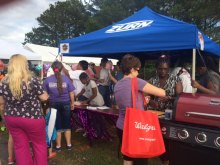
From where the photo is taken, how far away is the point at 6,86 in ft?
11.0

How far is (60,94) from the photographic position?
4.83m

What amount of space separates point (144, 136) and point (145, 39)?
2.25 meters

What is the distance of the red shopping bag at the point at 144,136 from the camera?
2627mm

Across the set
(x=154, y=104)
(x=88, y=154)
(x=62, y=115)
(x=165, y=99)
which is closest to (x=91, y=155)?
(x=88, y=154)

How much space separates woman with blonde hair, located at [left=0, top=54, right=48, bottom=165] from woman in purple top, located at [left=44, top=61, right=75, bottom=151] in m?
1.25

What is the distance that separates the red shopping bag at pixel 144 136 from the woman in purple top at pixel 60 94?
7.84ft

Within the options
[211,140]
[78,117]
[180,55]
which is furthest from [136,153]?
[180,55]

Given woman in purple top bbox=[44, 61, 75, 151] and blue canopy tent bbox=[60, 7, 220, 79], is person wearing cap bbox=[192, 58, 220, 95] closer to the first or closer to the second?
blue canopy tent bbox=[60, 7, 220, 79]

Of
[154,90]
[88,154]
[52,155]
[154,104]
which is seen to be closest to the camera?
[154,90]

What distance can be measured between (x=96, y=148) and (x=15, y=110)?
7.86ft

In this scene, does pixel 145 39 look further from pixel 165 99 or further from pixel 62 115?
pixel 62 115

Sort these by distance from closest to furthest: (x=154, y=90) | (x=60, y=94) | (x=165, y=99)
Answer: (x=154, y=90), (x=165, y=99), (x=60, y=94)

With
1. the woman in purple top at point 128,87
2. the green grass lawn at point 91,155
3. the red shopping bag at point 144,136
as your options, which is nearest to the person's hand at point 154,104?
the green grass lawn at point 91,155

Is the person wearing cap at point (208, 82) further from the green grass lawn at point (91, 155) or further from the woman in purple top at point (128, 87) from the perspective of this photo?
the green grass lawn at point (91, 155)
